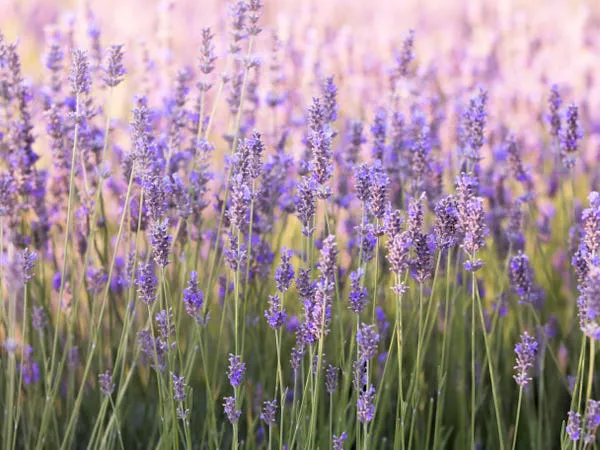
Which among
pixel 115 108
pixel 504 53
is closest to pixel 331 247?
pixel 115 108

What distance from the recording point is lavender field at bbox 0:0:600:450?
1938mm

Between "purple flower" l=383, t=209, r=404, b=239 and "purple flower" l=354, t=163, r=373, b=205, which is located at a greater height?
"purple flower" l=354, t=163, r=373, b=205

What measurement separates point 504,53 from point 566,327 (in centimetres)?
408

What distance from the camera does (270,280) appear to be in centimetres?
318

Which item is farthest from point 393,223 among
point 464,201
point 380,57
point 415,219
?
point 380,57

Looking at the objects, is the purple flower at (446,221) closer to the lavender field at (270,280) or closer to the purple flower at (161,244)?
the lavender field at (270,280)

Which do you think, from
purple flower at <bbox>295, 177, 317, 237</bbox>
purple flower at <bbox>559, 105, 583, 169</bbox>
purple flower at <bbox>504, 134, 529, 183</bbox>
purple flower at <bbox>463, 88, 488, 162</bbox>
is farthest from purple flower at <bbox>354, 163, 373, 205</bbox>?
purple flower at <bbox>504, 134, 529, 183</bbox>

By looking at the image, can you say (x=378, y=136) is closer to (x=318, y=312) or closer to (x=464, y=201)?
(x=464, y=201)

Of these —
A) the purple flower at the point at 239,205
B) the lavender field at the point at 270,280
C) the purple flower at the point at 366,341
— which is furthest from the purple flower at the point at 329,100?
the purple flower at the point at 366,341

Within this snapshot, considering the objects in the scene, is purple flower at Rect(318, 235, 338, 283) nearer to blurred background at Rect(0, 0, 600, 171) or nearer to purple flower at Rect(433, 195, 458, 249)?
purple flower at Rect(433, 195, 458, 249)

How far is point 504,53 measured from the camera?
710 cm

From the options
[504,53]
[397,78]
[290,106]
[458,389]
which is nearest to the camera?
[458,389]

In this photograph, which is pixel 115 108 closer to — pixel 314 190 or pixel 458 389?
pixel 458 389

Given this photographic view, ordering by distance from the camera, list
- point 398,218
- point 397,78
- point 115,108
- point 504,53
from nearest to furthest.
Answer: point 398,218 → point 397,78 → point 115,108 → point 504,53
